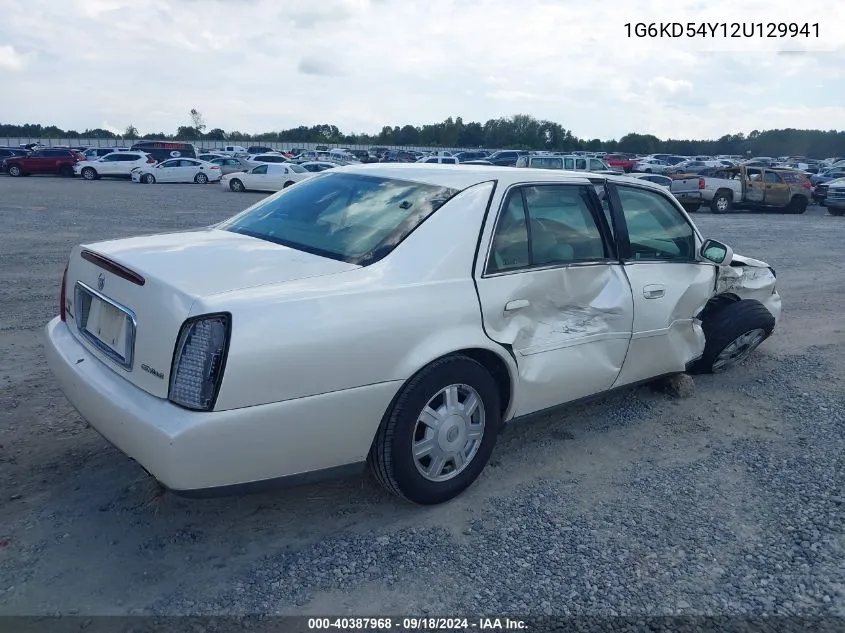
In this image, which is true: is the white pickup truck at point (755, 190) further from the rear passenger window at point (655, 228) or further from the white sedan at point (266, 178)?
the rear passenger window at point (655, 228)

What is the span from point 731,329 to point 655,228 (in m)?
1.07

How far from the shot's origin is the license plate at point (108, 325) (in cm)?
316

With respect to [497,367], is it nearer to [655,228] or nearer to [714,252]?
[655,228]

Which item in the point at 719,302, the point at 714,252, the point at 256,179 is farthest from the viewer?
the point at 256,179

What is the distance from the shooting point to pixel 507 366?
371 cm

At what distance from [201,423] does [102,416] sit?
65 cm

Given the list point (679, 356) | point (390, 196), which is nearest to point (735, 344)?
point (679, 356)

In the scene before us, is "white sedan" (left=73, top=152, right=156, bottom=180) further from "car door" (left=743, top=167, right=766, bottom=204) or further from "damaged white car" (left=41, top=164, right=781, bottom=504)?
Answer: "damaged white car" (left=41, top=164, right=781, bottom=504)

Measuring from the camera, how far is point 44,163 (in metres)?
35.5

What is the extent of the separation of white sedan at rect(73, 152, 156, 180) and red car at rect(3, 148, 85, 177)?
2.79 feet

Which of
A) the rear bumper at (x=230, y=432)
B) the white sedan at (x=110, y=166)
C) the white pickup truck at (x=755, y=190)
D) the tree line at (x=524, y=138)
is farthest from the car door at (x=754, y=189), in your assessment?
the tree line at (x=524, y=138)

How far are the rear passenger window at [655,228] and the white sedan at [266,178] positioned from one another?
25.8 metres

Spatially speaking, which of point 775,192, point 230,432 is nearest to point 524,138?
point 775,192

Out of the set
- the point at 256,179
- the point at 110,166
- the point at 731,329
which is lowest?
the point at 731,329
